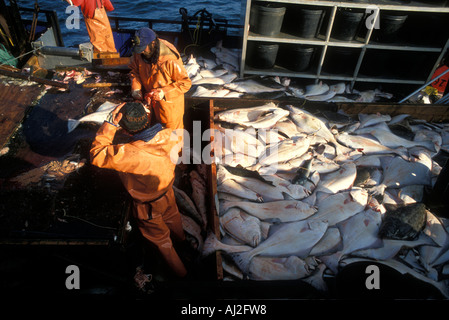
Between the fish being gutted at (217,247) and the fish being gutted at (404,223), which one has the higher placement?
the fish being gutted at (404,223)

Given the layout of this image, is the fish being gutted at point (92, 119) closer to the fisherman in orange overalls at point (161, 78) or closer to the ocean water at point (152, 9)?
the fisherman in orange overalls at point (161, 78)

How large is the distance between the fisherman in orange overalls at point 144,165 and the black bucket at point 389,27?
5.62 meters

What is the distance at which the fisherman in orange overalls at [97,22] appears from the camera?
5910 millimetres

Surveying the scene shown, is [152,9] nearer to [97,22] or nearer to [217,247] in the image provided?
[97,22]

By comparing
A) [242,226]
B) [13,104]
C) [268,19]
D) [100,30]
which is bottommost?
[242,226]

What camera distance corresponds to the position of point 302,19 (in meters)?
5.64

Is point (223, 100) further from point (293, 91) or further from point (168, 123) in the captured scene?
point (293, 91)

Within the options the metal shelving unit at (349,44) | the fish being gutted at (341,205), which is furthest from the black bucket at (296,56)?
the fish being gutted at (341,205)

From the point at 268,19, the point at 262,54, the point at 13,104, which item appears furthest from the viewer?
the point at 262,54

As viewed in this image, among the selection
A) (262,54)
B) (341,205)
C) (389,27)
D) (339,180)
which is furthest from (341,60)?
(341,205)

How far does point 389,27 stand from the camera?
566 centimetres

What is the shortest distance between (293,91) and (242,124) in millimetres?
2177

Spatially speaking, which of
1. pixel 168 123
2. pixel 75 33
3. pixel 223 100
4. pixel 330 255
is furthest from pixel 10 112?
pixel 75 33

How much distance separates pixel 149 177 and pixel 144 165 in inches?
7.0
